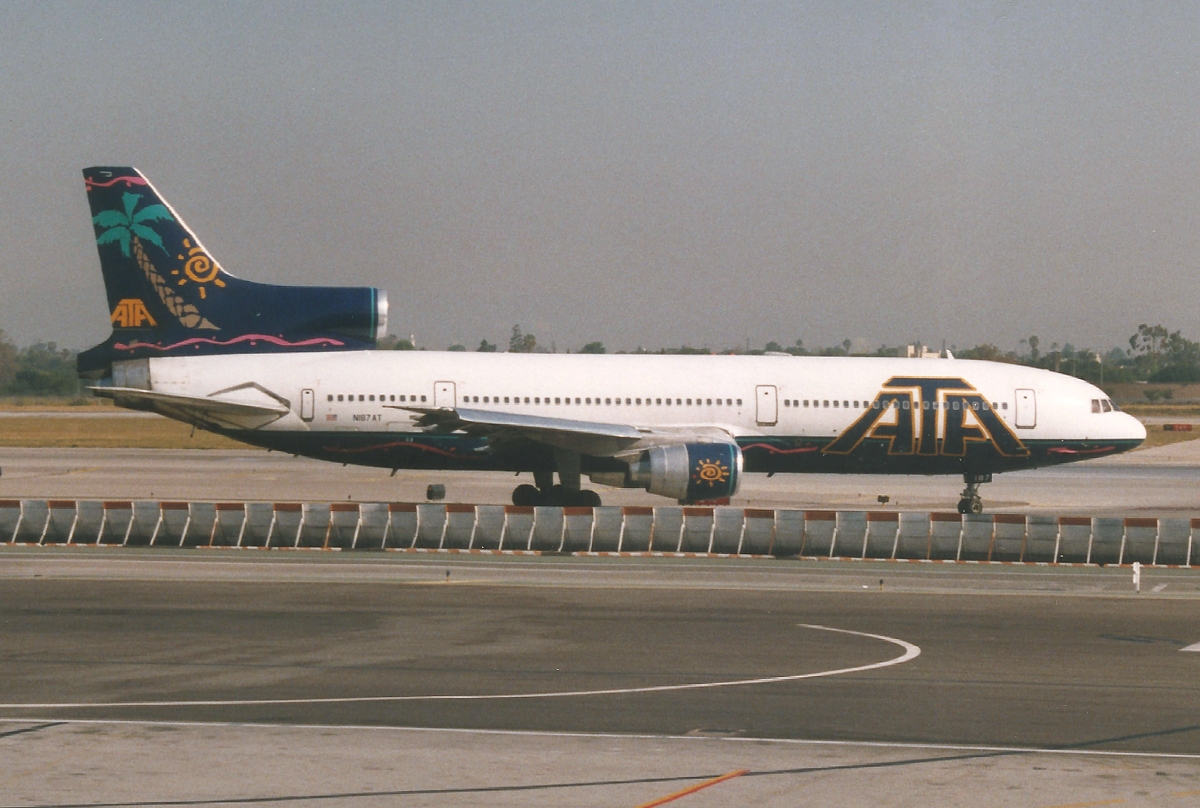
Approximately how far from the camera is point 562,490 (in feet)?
Result: 120

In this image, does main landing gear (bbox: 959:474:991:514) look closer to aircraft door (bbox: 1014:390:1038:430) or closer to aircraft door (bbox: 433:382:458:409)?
aircraft door (bbox: 1014:390:1038:430)

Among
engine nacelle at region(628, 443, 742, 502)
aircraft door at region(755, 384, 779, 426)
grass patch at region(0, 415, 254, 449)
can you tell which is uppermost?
aircraft door at region(755, 384, 779, 426)

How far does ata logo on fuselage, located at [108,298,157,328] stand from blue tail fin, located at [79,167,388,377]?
3 cm

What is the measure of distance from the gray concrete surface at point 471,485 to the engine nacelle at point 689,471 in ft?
23.4

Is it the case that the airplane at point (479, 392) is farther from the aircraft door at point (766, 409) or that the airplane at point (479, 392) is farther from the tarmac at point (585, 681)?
the tarmac at point (585, 681)

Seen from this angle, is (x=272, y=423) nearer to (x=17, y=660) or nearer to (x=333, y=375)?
(x=333, y=375)

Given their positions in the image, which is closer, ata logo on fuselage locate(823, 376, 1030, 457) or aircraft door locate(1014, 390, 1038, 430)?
ata logo on fuselage locate(823, 376, 1030, 457)

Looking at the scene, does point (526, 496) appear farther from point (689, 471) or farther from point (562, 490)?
point (689, 471)

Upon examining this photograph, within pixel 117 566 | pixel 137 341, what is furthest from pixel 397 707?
pixel 137 341

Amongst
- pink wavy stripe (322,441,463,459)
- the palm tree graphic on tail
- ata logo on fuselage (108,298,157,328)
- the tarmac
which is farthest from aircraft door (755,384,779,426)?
ata logo on fuselage (108,298,157,328)

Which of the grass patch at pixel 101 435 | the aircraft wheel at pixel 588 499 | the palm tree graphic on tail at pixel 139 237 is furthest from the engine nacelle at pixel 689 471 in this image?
the grass patch at pixel 101 435

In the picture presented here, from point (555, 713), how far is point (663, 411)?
22438 millimetres

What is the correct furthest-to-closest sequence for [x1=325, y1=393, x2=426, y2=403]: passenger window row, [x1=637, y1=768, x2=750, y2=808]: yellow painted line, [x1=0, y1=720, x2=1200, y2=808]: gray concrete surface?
[x1=325, y1=393, x2=426, y2=403]: passenger window row, [x1=0, y1=720, x2=1200, y2=808]: gray concrete surface, [x1=637, y1=768, x2=750, y2=808]: yellow painted line

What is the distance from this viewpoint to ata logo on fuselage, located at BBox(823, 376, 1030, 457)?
3753 cm
